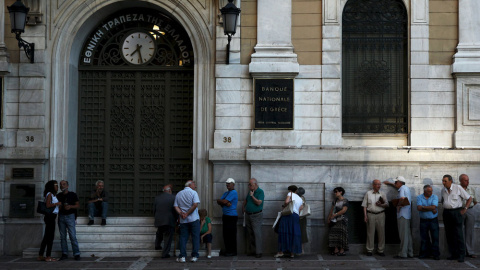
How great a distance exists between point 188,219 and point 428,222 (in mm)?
5253

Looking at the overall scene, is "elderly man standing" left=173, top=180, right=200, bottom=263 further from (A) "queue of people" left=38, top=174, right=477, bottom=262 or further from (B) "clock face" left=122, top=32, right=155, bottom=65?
(B) "clock face" left=122, top=32, right=155, bottom=65

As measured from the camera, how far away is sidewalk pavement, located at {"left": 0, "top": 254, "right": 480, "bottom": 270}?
1448 cm

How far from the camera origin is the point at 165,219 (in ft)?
51.3

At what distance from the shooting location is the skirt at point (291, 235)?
51.0 ft

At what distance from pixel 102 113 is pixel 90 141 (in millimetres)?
758

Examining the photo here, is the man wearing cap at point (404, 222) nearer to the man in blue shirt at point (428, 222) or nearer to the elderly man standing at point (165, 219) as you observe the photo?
the man in blue shirt at point (428, 222)

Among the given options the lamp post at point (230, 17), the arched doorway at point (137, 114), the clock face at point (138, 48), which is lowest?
the arched doorway at point (137, 114)

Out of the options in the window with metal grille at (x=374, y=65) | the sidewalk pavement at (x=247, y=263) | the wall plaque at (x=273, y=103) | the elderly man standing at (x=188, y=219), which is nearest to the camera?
the sidewalk pavement at (x=247, y=263)

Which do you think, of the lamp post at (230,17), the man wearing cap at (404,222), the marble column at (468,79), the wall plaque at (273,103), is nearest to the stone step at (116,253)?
the wall plaque at (273,103)

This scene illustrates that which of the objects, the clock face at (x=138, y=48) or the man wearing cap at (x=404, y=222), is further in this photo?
the clock face at (x=138, y=48)

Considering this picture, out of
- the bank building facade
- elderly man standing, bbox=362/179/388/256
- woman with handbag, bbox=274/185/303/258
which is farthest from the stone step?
elderly man standing, bbox=362/179/388/256

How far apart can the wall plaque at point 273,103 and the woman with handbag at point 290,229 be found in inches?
73.6

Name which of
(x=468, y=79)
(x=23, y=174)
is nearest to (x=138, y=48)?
(x=23, y=174)

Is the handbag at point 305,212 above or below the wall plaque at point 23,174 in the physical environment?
below
